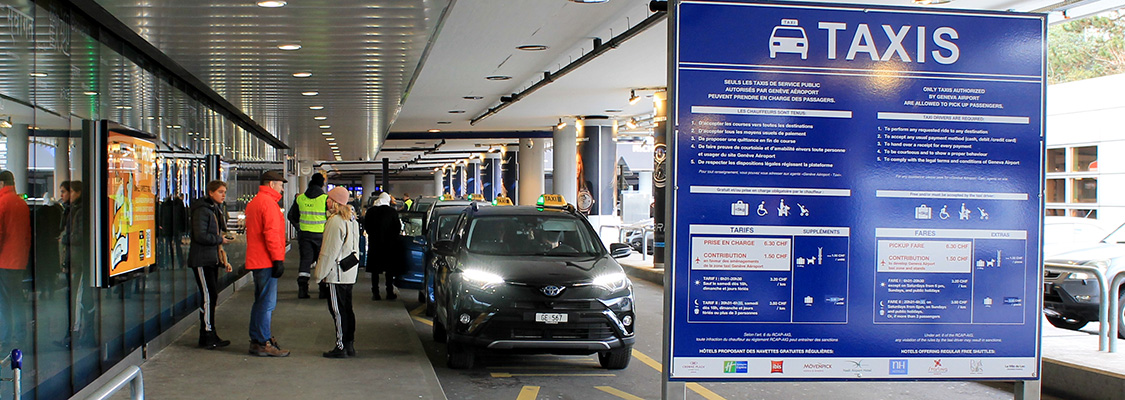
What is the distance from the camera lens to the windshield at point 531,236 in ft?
33.3

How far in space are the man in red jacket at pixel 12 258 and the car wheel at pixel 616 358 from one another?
5.03 m

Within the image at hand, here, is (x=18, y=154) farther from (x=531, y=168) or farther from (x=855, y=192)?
(x=531, y=168)

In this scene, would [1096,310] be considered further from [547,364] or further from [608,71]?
[608,71]

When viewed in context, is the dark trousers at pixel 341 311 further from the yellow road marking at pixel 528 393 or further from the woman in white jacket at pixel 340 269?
the yellow road marking at pixel 528 393

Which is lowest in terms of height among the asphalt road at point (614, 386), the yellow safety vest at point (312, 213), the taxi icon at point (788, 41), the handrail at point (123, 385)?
the asphalt road at point (614, 386)

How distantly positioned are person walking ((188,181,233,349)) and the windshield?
261cm

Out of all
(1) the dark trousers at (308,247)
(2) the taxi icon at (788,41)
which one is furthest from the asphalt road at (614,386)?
(1) the dark trousers at (308,247)

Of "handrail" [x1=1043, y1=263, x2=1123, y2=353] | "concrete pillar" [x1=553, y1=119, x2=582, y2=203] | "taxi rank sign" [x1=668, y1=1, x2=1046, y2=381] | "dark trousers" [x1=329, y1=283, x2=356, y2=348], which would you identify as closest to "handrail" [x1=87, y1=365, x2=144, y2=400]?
"taxi rank sign" [x1=668, y1=1, x2=1046, y2=381]

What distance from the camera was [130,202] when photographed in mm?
8758

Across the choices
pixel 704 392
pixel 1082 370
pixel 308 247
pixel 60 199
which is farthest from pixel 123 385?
pixel 308 247

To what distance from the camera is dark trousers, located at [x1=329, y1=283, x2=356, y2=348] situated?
921 centimetres

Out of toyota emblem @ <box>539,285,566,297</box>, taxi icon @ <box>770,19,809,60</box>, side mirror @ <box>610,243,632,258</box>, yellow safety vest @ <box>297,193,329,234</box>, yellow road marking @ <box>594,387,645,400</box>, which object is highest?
taxi icon @ <box>770,19,809,60</box>

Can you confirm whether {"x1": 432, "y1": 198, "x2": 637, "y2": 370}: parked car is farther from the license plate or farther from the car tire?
the car tire

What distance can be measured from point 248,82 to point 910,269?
9321mm
